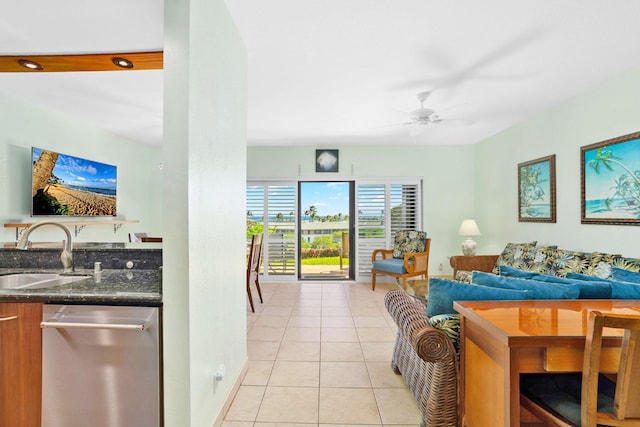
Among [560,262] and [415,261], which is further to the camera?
[415,261]

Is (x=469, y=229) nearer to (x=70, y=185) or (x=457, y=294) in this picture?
(x=457, y=294)

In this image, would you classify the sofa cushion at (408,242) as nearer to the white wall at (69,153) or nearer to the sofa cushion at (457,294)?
the sofa cushion at (457,294)

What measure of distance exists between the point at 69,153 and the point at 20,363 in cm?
344

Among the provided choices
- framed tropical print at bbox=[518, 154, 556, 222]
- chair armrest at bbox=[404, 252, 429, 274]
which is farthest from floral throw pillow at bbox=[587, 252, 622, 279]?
chair armrest at bbox=[404, 252, 429, 274]

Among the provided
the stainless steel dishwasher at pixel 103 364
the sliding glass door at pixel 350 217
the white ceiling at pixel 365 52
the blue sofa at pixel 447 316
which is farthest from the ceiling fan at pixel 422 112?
the stainless steel dishwasher at pixel 103 364

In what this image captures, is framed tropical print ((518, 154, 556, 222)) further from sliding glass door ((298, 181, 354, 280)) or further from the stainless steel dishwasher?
the stainless steel dishwasher

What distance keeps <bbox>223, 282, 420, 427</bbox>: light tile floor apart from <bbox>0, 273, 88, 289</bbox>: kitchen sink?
1213 millimetres

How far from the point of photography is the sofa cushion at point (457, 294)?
1.68 meters

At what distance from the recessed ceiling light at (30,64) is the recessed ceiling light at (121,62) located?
0.66 m

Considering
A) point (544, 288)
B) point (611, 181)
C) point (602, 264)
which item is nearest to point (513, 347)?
point (544, 288)

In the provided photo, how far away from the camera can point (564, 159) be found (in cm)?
355

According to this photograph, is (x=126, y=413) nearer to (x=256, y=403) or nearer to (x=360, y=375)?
(x=256, y=403)

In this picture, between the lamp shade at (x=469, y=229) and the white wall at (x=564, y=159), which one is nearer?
the white wall at (x=564, y=159)

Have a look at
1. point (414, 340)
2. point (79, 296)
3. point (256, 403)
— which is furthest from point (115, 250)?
point (414, 340)
